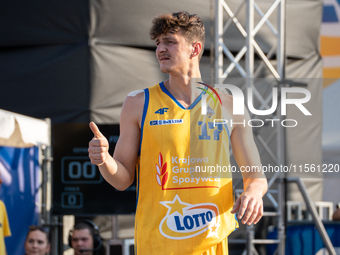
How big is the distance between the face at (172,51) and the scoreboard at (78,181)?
2528 millimetres

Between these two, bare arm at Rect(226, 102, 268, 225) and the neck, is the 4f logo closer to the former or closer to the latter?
the neck

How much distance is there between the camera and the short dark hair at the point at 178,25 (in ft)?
5.39

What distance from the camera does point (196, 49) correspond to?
171cm

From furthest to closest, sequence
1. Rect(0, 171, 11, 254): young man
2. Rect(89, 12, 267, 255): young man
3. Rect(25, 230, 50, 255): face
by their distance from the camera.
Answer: Rect(25, 230, 50, 255): face < Rect(0, 171, 11, 254): young man < Rect(89, 12, 267, 255): young man

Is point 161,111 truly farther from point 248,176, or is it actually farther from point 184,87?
point 248,176

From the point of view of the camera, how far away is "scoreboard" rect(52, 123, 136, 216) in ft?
13.5

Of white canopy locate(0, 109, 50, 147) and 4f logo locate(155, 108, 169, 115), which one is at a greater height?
white canopy locate(0, 109, 50, 147)

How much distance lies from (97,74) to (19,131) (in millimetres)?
2004

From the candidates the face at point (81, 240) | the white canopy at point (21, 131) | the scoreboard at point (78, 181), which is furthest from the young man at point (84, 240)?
the white canopy at point (21, 131)

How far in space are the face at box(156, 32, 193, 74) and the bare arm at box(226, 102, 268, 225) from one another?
1.04ft

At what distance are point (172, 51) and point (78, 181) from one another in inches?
110

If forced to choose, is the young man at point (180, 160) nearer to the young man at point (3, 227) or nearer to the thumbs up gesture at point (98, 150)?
the thumbs up gesture at point (98, 150)

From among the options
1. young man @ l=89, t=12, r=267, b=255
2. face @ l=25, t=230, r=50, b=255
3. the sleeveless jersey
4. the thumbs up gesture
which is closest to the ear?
young man @ l=89, t=12, r=267, b=255

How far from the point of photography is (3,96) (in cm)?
593
